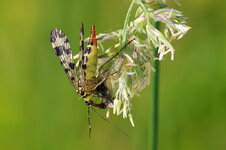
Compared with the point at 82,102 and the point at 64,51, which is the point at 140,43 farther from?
the point at 82,102

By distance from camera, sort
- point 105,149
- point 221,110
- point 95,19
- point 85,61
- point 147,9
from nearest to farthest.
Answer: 1. point 147,9
2. point 85,61
3. point 221,110
4. point 105,149
5. point 95,19

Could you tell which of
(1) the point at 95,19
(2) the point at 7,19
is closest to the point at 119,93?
(1) the point at 95,19

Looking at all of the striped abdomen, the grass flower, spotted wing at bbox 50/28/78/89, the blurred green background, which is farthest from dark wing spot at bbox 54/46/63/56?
the blurred green background

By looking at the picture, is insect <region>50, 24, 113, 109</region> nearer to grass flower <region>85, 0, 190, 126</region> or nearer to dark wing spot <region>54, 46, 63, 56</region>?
dark wing spot <region>54, 46, 63, 56</region>

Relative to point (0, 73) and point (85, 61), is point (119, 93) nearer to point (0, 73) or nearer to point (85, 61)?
point (85, 61)

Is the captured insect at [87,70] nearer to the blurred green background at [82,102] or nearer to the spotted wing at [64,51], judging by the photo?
the spotted wing at [64,51]

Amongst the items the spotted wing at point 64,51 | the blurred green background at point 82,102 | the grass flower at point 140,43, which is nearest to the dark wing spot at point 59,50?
the spotted wing at point 64,51
